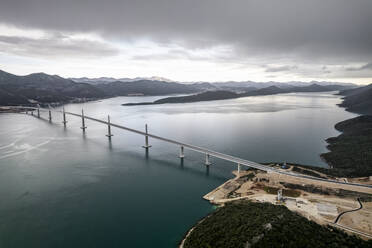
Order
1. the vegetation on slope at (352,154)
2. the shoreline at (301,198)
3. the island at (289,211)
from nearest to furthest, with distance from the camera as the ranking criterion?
the island at (289,211) → the shoreline at (301,198) → the vegetation on slope at (352,154)

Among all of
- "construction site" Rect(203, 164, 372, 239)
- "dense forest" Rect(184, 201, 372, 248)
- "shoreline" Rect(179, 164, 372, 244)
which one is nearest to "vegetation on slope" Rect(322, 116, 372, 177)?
"construction site" Rect(203, 164, 372, 239)

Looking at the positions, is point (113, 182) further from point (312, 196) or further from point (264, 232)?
point (312, 196)

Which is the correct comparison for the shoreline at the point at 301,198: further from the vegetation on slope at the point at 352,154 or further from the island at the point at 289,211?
the vegetation on slope at the point at 352,154

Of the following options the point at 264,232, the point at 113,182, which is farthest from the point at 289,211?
the point at 113,182

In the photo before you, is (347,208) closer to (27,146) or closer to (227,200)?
(227,200)

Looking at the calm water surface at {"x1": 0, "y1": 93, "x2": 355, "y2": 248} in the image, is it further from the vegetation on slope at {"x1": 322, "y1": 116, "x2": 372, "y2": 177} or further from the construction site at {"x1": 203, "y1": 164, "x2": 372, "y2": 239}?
the construction site at {"x1": 203, "y1": 164, "x2": 372, "y2": 239}

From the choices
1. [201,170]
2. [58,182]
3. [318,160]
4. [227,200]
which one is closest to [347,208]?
[227,200]

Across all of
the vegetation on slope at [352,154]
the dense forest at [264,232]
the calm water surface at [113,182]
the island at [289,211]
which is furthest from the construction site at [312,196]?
the calm water surface at [113,182]
